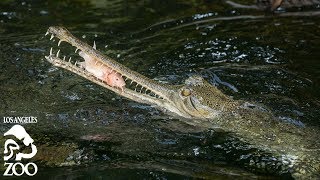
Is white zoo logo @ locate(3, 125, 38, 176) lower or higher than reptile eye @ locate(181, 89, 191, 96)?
lower

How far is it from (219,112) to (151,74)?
173cm

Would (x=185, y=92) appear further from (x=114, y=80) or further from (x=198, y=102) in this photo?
(x=114, y=80)

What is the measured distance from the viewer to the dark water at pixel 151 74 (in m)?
5.57

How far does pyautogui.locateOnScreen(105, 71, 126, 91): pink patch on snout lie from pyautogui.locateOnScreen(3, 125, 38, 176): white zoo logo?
1119 millimetres

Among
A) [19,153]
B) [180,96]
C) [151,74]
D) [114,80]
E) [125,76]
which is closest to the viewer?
[19,153]

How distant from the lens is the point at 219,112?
6191 mm

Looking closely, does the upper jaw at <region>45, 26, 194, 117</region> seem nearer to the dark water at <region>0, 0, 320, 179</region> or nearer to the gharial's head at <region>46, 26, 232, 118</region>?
the gharial's head at <region>46, 26, 232, 118</region>

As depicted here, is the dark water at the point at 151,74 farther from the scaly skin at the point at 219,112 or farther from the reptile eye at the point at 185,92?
the reptile eye at the point at 185,92

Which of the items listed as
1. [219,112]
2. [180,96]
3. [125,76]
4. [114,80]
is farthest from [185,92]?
[114,80]

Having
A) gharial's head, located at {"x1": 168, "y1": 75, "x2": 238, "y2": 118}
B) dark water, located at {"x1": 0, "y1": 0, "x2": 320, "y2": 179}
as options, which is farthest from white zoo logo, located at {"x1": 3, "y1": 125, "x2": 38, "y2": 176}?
gharial's head, located at {"x1": 168, "y1": 75, "x2": 238, "y2": 118}

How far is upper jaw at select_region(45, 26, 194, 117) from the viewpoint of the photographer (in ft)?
18.6

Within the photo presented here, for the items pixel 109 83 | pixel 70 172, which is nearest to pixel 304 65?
pixel 109 83

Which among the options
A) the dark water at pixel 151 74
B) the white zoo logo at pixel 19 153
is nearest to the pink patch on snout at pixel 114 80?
the dark water at pixel 151 74

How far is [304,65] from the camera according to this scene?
7.79 m
